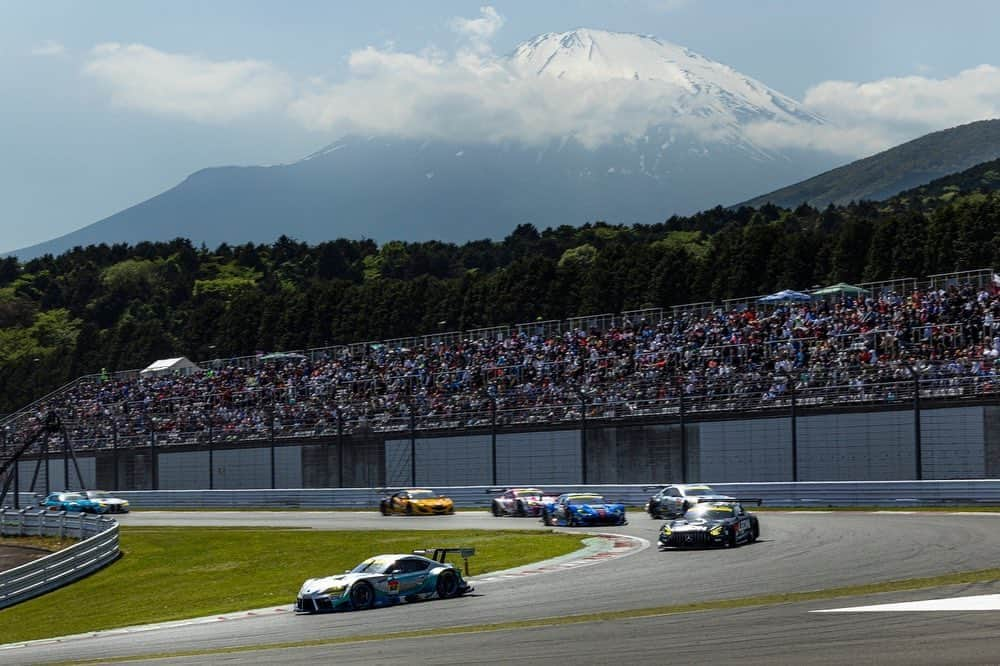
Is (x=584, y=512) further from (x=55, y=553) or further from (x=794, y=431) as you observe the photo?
(x=55, y=553)

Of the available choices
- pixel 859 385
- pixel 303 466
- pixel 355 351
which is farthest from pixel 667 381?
pixel 355 351

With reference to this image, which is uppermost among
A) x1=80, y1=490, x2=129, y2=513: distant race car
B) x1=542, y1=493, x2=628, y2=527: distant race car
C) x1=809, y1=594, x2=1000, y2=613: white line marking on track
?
x1=809, y1=594, x2=1000, y2=613: white line marking on track

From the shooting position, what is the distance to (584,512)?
45.0 metres

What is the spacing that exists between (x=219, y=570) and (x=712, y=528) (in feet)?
50.6

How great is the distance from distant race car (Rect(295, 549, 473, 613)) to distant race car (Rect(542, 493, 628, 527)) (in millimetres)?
16833

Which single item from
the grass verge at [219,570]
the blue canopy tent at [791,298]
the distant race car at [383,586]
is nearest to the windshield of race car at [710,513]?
the grass verge at [219,570]

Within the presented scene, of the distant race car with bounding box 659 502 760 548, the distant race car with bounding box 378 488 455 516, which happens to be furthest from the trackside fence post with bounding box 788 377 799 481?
the distant race car with bounding box 659 502 760 548

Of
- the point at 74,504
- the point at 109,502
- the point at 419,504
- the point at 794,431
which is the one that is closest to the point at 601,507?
the point at 794,431

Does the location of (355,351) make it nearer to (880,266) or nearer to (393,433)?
(393,433)

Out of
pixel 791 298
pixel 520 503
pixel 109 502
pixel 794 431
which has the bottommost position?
pixel 109 502

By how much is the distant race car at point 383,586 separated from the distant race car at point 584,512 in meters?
16.8

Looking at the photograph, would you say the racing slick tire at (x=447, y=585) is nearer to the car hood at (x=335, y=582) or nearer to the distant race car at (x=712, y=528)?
the car hood at (x=335, y=582)

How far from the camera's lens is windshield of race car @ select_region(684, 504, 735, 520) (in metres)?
34.1

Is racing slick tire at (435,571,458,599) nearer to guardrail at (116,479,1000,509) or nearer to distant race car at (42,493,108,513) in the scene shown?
guardrail at (116,479,1000,509)
